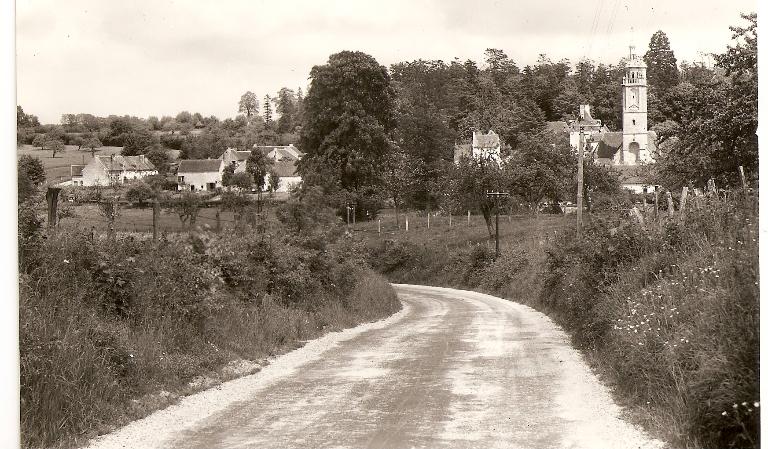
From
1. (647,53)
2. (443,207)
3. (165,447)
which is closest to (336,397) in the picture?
(165,447)

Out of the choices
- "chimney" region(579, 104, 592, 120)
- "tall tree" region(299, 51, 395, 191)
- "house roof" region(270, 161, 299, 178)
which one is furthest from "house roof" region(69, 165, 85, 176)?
"chimney" region(579, 104, 592, 120)

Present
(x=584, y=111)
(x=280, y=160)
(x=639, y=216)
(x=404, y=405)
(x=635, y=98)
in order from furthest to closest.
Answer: (x=584, y=111)
(x=635, y=98)
(x=280, y=160)
(x=639, y=216)
(x=404, y=405)

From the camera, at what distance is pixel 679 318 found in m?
10.5

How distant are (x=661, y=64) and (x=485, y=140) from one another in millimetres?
54300

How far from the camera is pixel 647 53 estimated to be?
15188 mm

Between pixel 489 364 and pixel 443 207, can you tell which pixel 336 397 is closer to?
pixel 489 364

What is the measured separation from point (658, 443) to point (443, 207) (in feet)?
206

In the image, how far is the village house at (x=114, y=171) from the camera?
13281 mm

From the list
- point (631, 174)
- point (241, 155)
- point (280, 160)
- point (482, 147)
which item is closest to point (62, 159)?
point (241, 155)

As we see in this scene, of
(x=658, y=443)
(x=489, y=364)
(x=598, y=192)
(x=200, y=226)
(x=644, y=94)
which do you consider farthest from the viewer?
(x=598, y=192)

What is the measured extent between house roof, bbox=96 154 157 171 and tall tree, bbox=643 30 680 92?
25.1 ft

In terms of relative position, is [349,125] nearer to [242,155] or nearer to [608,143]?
[242,155]

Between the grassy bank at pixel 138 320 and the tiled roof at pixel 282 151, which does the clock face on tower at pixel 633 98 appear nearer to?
the tiled roof at pixel 282 151

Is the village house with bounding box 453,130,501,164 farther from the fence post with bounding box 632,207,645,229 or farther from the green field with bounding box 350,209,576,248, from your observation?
the fence post with bounding box 632,207,645,229
